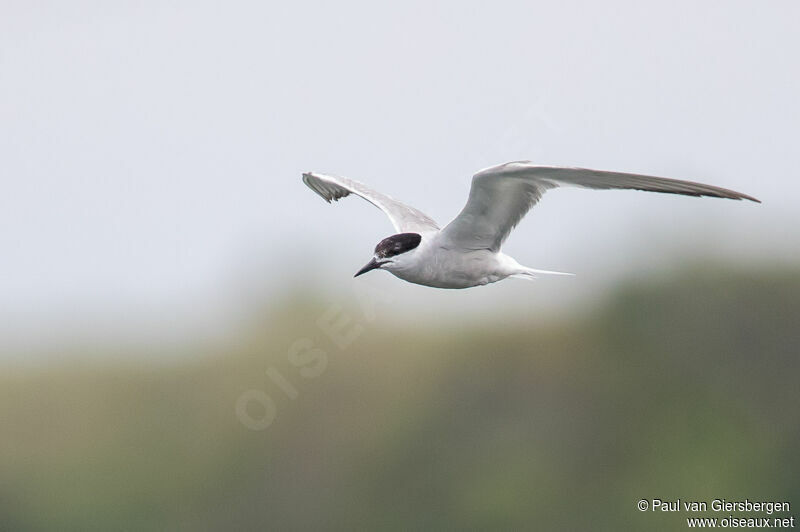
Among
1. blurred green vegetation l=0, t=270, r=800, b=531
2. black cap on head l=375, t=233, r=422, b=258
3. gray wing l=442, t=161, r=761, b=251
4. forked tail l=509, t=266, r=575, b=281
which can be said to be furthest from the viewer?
blurred green vegetation l=0, t=270, r=800, b=531

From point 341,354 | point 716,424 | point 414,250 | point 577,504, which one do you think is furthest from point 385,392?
point 414,250

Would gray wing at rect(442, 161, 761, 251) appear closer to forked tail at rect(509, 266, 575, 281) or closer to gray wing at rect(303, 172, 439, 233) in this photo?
forked tail at rect(509, 266, 575, 281)

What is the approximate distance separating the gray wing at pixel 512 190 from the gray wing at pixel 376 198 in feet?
2.46

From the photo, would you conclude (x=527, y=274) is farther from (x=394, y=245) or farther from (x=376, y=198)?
(x=376, y=198)

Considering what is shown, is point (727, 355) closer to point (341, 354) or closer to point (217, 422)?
point (341, 354)

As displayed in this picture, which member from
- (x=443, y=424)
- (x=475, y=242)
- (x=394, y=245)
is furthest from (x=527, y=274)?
(x=443, y=424)

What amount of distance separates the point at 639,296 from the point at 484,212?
20.3 metres

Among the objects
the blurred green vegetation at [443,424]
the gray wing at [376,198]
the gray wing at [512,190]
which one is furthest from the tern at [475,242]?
the blurred green vegetation at [443,424]

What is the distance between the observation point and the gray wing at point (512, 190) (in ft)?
26.9

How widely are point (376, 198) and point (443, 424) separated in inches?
716

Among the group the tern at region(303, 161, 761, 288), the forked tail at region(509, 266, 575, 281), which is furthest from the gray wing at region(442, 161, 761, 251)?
the forked tail at region(509, 266, 575, 281)

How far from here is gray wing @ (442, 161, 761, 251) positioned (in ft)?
26.9

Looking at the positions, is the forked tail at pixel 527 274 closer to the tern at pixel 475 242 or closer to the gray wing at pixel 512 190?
the tern at pixel 475 242

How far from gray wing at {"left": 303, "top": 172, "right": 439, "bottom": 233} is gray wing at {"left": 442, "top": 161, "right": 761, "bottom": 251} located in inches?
29.6
